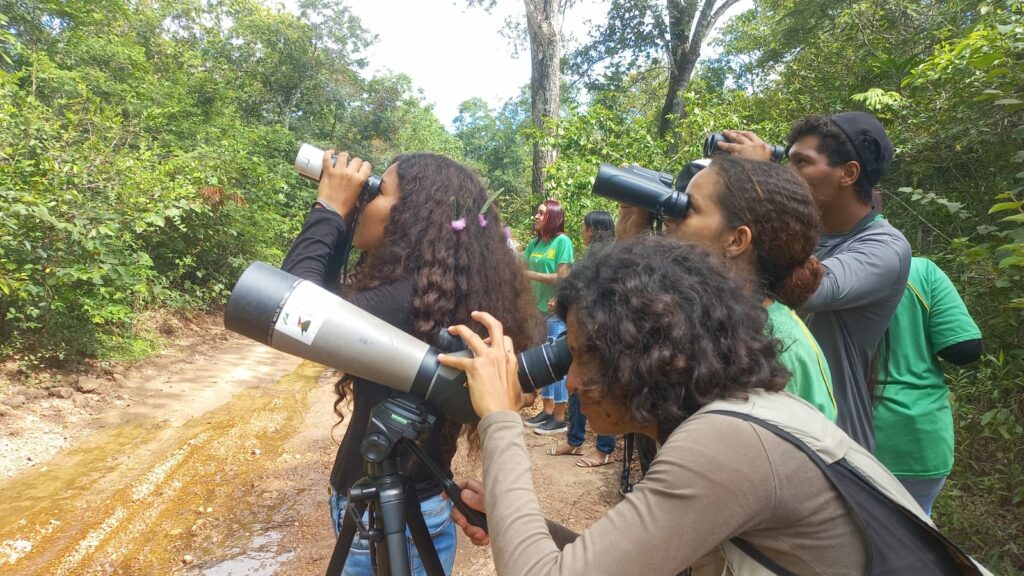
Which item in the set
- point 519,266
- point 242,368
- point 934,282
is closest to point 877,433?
point 934,282

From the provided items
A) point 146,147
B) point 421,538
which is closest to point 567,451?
point 421,538

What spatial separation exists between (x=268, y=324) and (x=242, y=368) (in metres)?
5.48

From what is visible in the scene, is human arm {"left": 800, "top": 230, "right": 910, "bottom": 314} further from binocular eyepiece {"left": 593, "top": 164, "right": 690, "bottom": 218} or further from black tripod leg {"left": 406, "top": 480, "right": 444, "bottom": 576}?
black tripod leg {"left": 406, "top": 480, "right": 444, "bottom": 576}

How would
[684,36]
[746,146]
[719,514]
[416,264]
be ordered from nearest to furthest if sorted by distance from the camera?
[719,514], [416,264], [746,146], [684,36]

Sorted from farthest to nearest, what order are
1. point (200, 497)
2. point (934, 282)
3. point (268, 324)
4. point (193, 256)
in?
point (193, 256), point (200, 497), point (934, 282), point (268, 324)

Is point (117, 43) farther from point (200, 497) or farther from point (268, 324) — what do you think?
point (268, 324)

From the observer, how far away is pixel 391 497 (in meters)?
1.11

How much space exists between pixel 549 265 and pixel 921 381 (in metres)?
2.85

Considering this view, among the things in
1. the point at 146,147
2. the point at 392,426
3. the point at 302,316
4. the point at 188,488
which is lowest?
the point at 188,488

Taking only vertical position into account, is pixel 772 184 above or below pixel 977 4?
below

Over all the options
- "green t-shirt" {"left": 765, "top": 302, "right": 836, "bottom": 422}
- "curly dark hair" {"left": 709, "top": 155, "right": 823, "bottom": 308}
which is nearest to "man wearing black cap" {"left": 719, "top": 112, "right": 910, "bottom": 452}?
"curly dark hair" {"left": 709, "top": 155, "right": 823, "bottom": 308}

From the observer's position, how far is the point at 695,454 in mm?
756

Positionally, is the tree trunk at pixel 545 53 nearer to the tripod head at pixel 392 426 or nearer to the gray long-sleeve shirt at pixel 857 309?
the gray long-sleeve shirt at pixel 857 309

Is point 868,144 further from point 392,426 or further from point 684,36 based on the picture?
point 684,36
